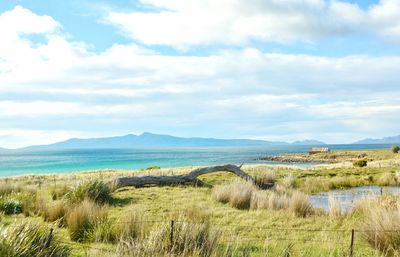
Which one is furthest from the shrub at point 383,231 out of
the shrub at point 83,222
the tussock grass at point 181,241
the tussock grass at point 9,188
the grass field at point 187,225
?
the tussock grass at point 9,188

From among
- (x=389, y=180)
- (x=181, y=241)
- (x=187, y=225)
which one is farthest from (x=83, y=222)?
(x=389, y=180)

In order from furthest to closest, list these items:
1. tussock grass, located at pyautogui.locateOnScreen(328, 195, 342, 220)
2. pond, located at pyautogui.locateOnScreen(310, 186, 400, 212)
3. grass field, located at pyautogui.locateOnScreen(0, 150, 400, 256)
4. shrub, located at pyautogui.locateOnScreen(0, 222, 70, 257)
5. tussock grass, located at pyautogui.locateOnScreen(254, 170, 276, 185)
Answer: tussock grass, located at pyautogui.locateOnScreen(254, 170, 276, 185) → pond, located at pyautogui.locateOnScreen(310, 186, 400, 212) → tussock grass, located at pyautogui.locateOnScreen(328, 195, 342, 220) → grass field, located at pyautogui.locateOnScreen(0, 150, 400, 256) → shrub, located at pyautogui.locateOnScreen(0, 222, 70, 257)

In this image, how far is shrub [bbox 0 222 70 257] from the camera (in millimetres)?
5082

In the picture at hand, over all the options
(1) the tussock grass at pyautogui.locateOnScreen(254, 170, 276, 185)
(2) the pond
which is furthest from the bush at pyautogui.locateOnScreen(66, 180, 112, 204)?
(1) the tussock grass at pyautogui.locateOnScreen(254, 170, 276, 185)

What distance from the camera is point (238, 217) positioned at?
37.9 feet

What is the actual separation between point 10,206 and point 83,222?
4.69m

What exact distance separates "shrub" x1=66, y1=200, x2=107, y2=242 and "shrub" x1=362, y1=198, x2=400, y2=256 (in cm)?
511

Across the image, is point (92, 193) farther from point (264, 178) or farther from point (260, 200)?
point (264, 178)

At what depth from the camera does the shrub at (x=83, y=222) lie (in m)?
8.67

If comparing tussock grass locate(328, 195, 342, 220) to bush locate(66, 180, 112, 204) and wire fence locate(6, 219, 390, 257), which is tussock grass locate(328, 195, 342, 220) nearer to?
wire fence locate(6, 219, 390, 257)

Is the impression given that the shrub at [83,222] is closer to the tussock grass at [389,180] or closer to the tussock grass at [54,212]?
the tussock grass at [54,212]

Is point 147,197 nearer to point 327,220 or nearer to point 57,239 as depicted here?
point 327,220

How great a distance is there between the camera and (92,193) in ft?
45.5

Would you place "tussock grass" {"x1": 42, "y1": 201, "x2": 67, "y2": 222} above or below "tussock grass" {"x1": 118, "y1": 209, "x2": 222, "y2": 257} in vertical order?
below
